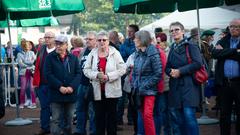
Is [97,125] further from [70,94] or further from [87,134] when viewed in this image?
[87,134]

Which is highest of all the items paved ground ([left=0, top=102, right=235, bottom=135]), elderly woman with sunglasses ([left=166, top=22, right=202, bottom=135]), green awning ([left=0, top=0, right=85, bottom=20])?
green awning ([left=0, top=0, right=85, bottom=20])

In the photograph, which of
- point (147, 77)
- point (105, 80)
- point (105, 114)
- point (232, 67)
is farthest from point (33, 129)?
point (232, 67)

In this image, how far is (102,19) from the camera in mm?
67562

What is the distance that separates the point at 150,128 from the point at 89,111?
1823 mm

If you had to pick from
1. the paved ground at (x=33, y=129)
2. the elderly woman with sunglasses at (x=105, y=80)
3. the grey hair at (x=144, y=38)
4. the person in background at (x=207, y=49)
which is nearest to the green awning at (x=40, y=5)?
the elderly woman with sunglasses at (x=105, y=80)

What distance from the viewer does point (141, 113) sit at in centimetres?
736

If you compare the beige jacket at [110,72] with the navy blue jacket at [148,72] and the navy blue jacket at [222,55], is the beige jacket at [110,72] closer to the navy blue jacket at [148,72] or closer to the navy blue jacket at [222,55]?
the navy blue jacket at [148,72]

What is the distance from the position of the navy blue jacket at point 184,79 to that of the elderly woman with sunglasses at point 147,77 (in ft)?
0.83

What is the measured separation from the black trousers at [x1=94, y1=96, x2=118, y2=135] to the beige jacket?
16 centimetres

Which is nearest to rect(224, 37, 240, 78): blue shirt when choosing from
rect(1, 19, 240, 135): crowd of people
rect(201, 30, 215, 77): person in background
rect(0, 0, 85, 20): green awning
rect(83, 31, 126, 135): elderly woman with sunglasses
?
rect(1, 19, 240, 135): crowd of people

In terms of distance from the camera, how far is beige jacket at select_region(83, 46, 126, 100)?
7.41m

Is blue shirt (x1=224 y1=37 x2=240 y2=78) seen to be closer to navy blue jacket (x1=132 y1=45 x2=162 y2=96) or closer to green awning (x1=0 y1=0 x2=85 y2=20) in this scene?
navy blue jacket (x1=132 y1=45 x2=162 y2=96)

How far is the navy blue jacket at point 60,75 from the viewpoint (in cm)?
744

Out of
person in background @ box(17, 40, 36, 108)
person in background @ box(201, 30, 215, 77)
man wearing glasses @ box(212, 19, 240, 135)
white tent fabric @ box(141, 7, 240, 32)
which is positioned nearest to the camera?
man wearing glasses @ box(212, 19, 240, 135)
